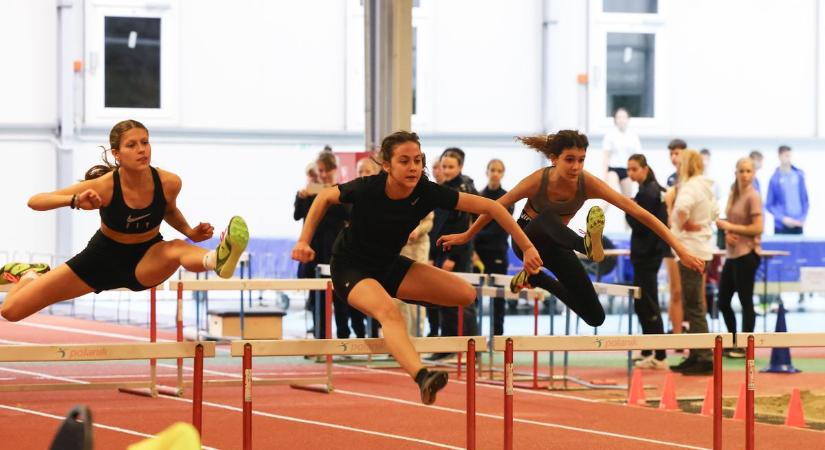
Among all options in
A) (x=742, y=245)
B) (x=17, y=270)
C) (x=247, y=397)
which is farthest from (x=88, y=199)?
(x=742, y=245)

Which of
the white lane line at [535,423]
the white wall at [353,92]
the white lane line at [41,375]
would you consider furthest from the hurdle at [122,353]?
the white wall at [353,92]

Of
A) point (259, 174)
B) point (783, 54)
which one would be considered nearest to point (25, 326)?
point (259, 174)

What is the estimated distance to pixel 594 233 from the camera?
23.4 feet

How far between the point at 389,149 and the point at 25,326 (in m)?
9.14

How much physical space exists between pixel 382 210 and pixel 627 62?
44.1 ft

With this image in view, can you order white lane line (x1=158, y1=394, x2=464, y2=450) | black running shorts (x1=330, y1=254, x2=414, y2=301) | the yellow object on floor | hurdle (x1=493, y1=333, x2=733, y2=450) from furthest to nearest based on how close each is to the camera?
white lane line (x1=158, y1=394, x2=464, y2=450) < black running shorts (x1=330, y1=254, x2=414, y2=301) < hurdle (x1=493, y1=333, x2=733, y2=450) < the yellow object on floor

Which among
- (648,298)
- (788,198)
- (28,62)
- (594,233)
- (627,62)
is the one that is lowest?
(648,298)

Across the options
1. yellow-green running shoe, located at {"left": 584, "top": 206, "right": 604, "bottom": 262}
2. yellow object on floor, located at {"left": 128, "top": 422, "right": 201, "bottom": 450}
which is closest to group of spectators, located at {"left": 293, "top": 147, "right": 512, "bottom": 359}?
yellow-green running shoe, located at {"left": 584, "top": 206, "right": 604, "bottom": 262}

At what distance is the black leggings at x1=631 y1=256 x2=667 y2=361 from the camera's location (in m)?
11.0

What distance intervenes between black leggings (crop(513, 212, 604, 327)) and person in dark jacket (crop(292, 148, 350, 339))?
4.10 metres

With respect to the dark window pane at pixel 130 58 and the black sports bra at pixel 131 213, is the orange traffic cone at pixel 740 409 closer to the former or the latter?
the black sports bra at pixel 131 213

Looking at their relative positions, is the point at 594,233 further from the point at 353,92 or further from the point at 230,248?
the point at 353,92

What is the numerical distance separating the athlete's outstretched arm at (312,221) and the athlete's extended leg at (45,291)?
1188mm

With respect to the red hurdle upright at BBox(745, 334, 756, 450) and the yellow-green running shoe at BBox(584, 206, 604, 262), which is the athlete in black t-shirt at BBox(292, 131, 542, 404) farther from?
the red hurdle upright at BBox(745, 334, 756, 450)
